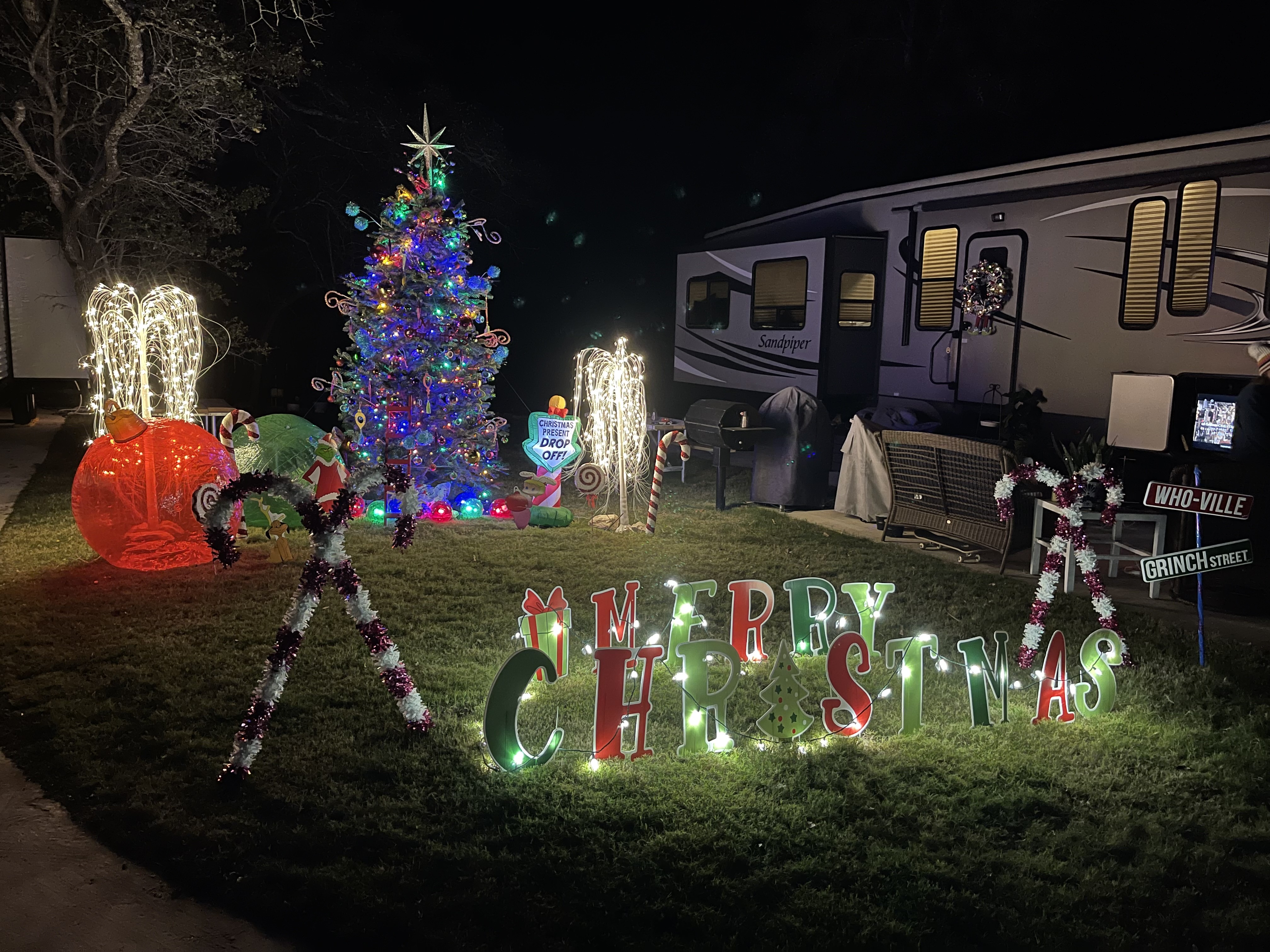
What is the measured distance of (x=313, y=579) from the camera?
13.7 ft

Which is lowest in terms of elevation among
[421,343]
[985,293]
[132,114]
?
[421,343]

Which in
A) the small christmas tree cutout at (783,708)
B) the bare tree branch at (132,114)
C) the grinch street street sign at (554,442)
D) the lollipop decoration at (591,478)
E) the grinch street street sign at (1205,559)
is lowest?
the small christmas tree cutout at (783,708)

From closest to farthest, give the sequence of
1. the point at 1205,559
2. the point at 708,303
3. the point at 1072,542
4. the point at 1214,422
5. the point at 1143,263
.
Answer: the point at 1205,559, the point at 1072,542, the point at 1214,422, the point at 1143,263, the point at 708,303

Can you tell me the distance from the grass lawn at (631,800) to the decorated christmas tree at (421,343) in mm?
3162

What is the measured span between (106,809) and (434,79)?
862 inches

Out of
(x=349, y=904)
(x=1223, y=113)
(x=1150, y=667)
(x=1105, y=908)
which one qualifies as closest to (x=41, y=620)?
(x=349, y=904)

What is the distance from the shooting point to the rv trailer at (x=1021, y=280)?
8930 mm

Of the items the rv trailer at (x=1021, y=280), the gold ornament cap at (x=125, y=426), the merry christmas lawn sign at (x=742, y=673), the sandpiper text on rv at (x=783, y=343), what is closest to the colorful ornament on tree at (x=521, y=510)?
the gold ornament cap at (x=125, y=426)

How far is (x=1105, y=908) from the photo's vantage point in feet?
10.8

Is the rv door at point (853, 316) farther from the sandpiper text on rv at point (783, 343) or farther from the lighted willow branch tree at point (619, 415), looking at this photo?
the lighted willow branch tree at point (619, 415)

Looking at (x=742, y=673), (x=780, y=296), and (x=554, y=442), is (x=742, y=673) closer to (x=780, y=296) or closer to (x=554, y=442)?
(x=554, y=442)

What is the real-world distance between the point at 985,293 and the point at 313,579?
9305 mm

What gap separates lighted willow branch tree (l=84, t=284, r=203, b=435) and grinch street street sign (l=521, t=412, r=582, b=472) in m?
3.62

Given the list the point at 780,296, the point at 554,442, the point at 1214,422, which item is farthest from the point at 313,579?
the point at 780,296
